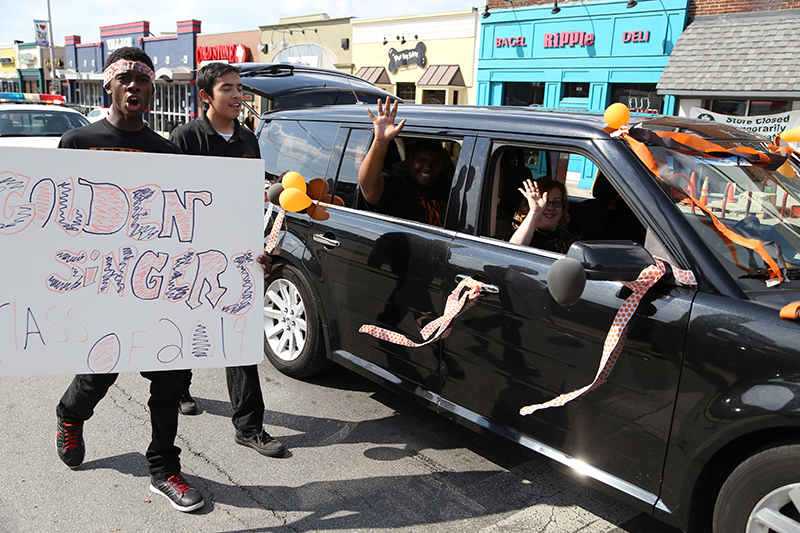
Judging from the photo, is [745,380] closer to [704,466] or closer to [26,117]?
[704,466]

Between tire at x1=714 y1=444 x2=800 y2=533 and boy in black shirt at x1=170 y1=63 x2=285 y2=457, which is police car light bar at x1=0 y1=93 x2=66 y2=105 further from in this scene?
tire at x1=714 y1=444 x2=800 y2=533

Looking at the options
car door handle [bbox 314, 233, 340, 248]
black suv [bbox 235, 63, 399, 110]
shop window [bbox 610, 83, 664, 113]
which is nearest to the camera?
car door handle [bbox 314, 233, 340, 248]

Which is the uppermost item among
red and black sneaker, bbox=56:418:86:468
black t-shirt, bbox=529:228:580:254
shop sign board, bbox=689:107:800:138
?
shop sign board, bbox=689:107:800:138

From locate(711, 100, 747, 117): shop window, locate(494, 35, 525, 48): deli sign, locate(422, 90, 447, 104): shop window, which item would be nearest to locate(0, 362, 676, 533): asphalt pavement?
locate(711, 100, 747, 117): shop window

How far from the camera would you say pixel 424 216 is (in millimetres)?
3752

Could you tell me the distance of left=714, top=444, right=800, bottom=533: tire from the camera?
2045 mm

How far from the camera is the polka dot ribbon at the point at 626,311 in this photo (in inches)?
92.9

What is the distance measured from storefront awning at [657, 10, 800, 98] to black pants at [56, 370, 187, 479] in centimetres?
1479

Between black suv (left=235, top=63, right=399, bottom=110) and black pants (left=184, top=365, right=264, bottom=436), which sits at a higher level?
black suv (left=235, top=63, right=399, bottom=110)

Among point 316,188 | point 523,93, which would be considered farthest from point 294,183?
point 523,93

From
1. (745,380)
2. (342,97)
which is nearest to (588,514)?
(745,380)

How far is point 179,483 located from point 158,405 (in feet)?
1.29

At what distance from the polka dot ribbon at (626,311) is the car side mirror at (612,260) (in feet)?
0.10

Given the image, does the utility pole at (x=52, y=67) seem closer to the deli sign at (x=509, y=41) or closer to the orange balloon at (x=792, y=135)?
the deli sign at (x=509, y=41)
